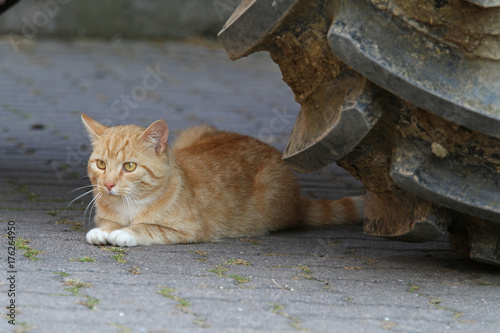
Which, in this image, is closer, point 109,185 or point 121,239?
point 121,239

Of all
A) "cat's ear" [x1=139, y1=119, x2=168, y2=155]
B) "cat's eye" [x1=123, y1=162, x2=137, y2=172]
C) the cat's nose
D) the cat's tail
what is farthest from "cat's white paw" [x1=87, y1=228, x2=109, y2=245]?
the cat's tail

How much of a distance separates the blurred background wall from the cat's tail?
7.79 m

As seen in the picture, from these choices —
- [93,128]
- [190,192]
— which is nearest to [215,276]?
[190,192]

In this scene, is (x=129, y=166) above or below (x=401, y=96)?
below

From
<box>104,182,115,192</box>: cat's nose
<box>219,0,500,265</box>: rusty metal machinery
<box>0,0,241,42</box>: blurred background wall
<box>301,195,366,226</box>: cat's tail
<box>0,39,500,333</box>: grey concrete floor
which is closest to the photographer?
<box>219,0,500,265</box>: rusty metal machinery

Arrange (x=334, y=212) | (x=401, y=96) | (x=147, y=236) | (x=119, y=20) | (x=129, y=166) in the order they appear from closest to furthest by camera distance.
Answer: (x=401, y=96) → (x=147, y=236) → (x=129, y=166) → (x=334, y=212) → (x=119, y=20)

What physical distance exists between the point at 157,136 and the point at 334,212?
116 centimetres

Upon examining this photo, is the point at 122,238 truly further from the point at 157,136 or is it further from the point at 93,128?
the point at 93,128

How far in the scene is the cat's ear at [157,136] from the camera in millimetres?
3523

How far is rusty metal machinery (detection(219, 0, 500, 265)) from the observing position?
77.7 inches

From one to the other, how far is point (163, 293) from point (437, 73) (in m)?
1.19

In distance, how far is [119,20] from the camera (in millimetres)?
11969

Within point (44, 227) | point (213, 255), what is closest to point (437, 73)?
point (213, 255)

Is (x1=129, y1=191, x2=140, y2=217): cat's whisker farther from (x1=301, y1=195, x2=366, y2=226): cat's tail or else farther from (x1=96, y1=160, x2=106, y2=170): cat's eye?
(x1=301, y1=195, x2=366, y2=226): cat's tail
